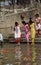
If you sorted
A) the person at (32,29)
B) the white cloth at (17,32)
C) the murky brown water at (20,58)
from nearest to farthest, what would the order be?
the murky brown water at (20,58), the person at (32,29), the white cloth at (17,32)

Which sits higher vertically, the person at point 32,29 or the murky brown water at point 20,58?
the person at point 32,29

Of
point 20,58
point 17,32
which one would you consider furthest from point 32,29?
point 20,58

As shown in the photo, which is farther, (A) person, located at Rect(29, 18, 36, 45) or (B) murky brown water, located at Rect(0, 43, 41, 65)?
(A) person, located at Rect(29, 18, 36, 45)

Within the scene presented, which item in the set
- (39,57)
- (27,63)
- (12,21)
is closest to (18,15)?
(12,21)

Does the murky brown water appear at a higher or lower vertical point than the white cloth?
lower

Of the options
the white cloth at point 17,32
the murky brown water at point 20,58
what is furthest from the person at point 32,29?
the murky brown water at point 20,58

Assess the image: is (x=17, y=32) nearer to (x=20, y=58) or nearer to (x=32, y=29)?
(x=32, y=29)

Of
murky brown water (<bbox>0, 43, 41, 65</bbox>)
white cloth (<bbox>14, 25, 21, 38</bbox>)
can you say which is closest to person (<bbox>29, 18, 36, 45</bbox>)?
white cloth (<bbox>14, 25, 21, 38</bbox>)

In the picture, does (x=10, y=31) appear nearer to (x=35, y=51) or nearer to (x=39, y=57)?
(x=35, y=51)

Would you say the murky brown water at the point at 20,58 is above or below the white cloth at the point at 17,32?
below

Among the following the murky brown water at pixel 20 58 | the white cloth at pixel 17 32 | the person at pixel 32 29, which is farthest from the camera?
the white cloth at pixel 17 32

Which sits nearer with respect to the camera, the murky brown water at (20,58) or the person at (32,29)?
the murky brown water at (20,58)

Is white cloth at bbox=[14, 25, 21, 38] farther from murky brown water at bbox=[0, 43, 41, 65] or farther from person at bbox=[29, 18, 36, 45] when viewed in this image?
murky brown water at bbox=[0, 43, 41, 65]

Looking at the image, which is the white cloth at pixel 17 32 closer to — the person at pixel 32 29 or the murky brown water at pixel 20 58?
the person at pixel 32 29
